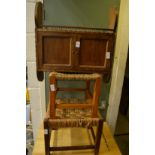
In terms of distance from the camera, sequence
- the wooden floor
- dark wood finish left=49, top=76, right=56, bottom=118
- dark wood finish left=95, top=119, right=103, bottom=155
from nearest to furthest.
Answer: dark wood finish left=49, top=76, right=56, bottom=118 → dark wood finish left=95, top=119, right=103, bottom=155 → the wooden floor

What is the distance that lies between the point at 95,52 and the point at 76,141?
72 centimetres

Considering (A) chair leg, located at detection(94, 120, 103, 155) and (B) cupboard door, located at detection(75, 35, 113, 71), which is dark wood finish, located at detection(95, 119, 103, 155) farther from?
(B) cupboard door, located at detection(75, 35, 113, 71)

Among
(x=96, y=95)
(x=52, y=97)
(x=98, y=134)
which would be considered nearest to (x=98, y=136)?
(x=98, y=134)

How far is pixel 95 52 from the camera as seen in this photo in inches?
42.9

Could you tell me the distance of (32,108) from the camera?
1777mm

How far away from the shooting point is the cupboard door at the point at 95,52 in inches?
41.8

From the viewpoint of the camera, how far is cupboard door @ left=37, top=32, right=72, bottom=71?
1038 mm

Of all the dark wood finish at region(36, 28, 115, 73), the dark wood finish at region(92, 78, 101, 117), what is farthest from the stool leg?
the dark wood finish at region(92, 78, 101, 117)

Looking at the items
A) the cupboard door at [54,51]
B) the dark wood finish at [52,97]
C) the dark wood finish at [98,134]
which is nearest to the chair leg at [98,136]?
the dark wood finish at [98,134]

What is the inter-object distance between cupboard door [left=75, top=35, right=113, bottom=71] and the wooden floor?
604mm
